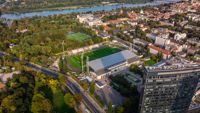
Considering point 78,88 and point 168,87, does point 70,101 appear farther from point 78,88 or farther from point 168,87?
point 168,87

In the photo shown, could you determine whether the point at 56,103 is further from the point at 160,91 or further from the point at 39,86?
the point at 160,91

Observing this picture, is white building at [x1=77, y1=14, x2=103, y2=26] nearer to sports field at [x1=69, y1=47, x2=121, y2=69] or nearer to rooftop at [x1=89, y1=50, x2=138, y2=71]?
sports field at [x1=69, y1=47, x2=121, y2=69]

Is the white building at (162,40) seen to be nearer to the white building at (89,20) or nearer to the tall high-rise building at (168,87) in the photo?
the white building at (89,20)

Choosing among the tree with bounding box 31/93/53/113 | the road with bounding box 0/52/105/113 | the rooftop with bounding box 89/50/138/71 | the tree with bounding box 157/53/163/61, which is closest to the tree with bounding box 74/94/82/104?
the road with bounding box 0/52/105/113

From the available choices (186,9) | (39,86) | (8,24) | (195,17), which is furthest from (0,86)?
(186,9)

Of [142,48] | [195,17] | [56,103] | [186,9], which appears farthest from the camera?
[186,9]

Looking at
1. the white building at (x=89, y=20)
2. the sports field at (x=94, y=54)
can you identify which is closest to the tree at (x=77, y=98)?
the sports field at (x=94, y=54)

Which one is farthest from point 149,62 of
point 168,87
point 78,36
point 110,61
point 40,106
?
point 40,106

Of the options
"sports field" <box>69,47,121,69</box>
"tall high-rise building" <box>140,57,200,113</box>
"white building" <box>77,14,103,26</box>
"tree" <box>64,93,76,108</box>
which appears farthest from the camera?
"white building" <box>77,14,103,26</box>

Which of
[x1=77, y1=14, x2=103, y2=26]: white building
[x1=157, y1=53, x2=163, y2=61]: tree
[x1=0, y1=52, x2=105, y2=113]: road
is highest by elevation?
[x1=77, y1=14, x2=103, y2=26]: white building
